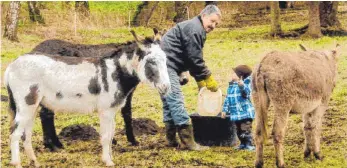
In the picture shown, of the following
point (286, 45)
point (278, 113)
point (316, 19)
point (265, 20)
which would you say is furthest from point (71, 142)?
point (265, 20)

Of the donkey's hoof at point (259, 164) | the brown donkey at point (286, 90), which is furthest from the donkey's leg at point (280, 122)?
the donkey's hoof at point (259, 164)

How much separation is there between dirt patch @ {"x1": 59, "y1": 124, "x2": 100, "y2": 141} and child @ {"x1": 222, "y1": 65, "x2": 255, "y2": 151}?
205cm

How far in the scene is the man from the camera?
23.6 feet

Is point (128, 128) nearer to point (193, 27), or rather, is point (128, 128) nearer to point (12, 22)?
point (193, 27)

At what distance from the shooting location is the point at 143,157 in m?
6.97

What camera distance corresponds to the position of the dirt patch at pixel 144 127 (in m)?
8.41

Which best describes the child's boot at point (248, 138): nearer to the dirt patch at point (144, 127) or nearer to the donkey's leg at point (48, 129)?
the dirt patch at point (144, 127)

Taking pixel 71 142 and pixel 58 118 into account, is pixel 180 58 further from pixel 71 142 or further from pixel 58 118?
pixel 58 118

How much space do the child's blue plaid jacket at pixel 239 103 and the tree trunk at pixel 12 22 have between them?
1346 centimetres

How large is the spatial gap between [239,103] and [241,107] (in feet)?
0.19

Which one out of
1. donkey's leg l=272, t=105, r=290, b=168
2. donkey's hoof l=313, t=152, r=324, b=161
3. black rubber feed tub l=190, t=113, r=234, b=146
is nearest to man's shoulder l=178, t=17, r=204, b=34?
black rubber feed tub l=190, t=113, r=234, b=146

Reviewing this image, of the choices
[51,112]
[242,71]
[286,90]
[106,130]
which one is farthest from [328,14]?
[106,130]

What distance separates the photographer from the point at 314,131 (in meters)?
6.67

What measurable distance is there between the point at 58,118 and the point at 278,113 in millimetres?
4811
